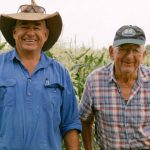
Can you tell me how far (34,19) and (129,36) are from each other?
2.40ft

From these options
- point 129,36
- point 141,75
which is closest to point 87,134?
point 141,75

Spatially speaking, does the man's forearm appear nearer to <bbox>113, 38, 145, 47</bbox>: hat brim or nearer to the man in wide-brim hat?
the man in wide-brim hat

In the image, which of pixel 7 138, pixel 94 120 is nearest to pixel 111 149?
pixel 94 120

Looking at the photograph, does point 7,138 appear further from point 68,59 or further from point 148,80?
point 68,59

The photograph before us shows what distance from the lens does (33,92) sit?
140 inches

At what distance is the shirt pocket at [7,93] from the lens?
353 centimetres

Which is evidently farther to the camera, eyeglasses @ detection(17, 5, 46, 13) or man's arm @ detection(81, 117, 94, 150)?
man's arm @ detection(81, 117, 94, 150)

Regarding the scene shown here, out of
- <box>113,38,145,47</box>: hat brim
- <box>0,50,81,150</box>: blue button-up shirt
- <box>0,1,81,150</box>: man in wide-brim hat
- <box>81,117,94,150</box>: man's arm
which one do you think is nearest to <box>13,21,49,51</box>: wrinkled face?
<box>0,1,81,150</box>: man in wide-brim hat

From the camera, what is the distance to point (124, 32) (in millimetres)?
3902

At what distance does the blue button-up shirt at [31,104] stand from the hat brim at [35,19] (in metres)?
0.23

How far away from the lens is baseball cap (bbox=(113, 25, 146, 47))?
12.6 feet

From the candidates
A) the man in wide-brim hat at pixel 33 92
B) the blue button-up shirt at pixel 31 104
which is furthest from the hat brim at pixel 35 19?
the blue button-up shirt at pixel 31 104

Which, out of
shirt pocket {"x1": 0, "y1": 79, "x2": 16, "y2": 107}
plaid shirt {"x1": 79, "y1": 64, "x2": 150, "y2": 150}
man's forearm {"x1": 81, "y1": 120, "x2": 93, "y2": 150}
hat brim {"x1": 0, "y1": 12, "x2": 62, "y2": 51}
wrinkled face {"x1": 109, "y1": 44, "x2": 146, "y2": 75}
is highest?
hat brim {"x1": 0, "y1": 12, "x2": 62, "y2": 51}

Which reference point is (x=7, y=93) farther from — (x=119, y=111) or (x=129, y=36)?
(x=129, y=36)
